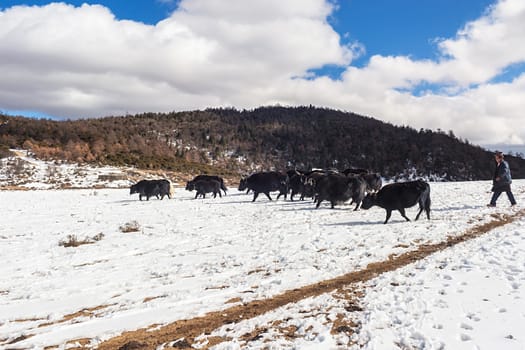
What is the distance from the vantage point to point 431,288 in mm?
4918

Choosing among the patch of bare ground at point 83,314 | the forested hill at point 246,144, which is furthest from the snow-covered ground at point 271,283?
the forested hill at point 246,144

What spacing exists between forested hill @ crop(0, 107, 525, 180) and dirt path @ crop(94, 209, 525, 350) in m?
52.9

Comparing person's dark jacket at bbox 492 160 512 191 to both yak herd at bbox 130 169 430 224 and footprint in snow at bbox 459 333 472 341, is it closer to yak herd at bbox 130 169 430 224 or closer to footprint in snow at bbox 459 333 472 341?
yak herd at bbox 130 169 430 224

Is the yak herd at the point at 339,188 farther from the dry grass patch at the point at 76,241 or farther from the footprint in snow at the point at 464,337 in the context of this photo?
the dry grass patch at the point at 76,241

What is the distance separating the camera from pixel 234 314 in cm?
439

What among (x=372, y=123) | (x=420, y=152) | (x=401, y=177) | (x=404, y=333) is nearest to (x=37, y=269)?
(x=404, y=333)

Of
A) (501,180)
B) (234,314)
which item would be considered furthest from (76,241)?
(501,180)

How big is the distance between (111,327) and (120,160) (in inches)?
2270

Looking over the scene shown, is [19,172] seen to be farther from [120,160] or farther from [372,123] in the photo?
[372,123]

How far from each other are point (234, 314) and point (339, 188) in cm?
1160

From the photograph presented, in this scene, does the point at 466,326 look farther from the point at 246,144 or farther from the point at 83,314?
the point at 246,144

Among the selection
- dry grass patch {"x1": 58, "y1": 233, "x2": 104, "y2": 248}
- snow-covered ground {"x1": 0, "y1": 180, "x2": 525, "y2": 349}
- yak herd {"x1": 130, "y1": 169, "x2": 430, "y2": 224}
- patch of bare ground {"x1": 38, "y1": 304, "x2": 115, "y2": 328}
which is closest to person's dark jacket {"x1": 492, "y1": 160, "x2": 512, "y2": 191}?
snow-covered ground {"x1": 0, "y1": 180, "x2": 525, "y2": 349}

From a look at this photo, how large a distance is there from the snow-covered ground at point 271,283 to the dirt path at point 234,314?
16 centimetres

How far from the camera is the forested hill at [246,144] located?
6225 centimetres
